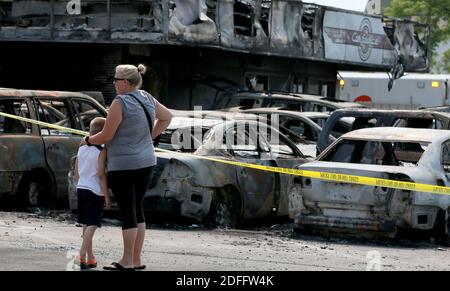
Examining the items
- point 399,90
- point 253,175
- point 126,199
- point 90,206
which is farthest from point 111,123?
point 399,90

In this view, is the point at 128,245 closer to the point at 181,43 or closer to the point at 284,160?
the point at 284,160

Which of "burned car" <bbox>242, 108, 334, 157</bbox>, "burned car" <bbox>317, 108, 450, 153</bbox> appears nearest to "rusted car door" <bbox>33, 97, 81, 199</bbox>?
"burned car" <bbox>317, 108, 450, 153</bbox>

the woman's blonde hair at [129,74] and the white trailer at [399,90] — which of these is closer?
the woman's blonde hair at [129,74]

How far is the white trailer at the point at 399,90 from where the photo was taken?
1572 inches

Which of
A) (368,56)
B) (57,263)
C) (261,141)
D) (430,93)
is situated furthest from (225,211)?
(430,93)

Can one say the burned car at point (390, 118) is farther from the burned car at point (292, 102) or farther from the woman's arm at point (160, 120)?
the burned car at point (292, 102)

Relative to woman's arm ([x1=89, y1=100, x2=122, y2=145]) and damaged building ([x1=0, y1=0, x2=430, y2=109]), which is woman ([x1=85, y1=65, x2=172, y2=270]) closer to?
woman's arm ([x1=89, y1=100, x2=122, y2=145])

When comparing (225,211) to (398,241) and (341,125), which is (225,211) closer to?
(398,241)

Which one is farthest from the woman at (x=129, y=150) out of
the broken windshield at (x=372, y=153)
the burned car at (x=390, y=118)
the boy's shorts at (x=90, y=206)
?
the burned car at (x=390, y=118)

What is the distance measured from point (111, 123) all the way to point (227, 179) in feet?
Result: 14.7

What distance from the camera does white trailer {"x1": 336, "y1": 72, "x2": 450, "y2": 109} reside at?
1572 inches

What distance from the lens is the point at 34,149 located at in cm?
1371

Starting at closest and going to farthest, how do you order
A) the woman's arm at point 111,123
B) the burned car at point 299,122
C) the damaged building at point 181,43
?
the woman's arm at point 111,123
the burned car at point 299,122
the damaged building at point 181,43
